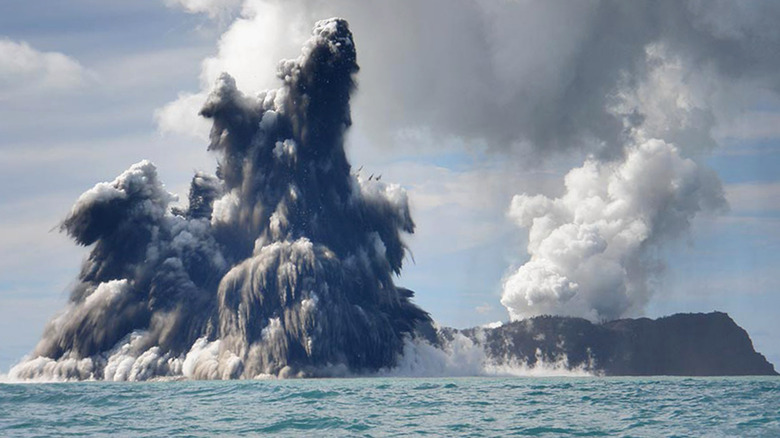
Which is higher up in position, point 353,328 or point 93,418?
point 353,328

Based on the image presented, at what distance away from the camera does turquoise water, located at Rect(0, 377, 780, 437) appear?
68.0 meters

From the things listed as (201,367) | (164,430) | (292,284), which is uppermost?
(292,284)

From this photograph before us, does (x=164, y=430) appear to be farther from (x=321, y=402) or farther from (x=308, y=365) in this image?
(x=308, y=365)

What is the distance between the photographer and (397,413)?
266ft

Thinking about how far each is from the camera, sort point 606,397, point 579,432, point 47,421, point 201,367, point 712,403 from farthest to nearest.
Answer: point 201,367, point 606,397, point 712,403, point 47,421, point 579,432

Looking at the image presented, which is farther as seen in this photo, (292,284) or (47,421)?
(292,284)

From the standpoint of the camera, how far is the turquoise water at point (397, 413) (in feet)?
223

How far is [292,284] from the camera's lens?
195875 millimetres

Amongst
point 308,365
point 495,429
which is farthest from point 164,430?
point 308,365

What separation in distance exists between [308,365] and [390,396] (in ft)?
288

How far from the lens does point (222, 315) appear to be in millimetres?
199500

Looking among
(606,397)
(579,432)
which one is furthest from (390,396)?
(579,432)

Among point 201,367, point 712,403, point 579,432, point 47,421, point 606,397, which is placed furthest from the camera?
point 201,367

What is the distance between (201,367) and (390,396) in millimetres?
92874
